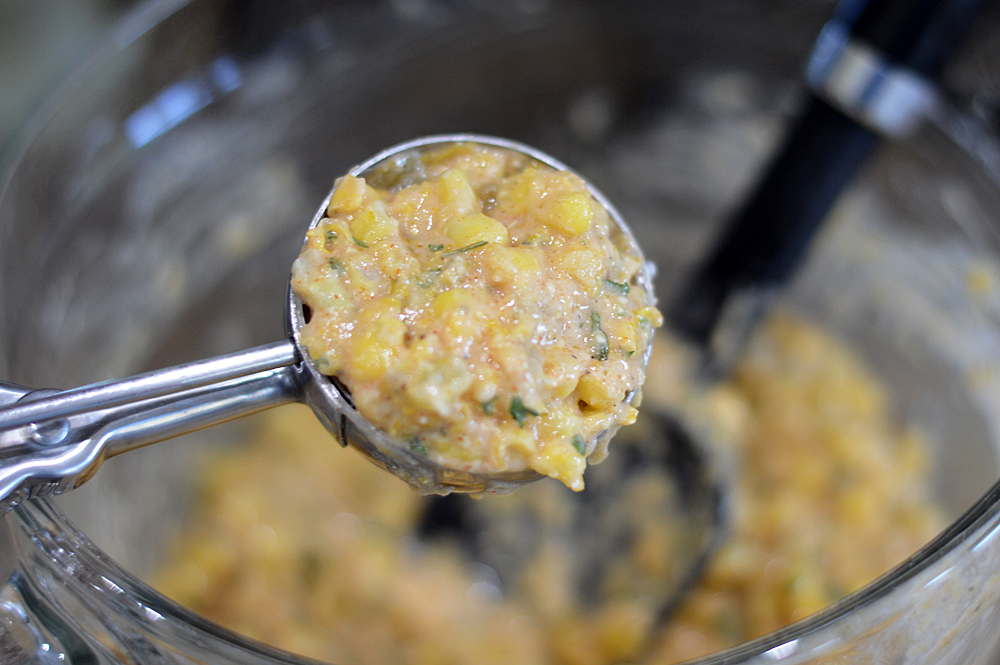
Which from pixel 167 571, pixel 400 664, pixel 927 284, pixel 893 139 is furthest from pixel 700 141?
pixel 167 571

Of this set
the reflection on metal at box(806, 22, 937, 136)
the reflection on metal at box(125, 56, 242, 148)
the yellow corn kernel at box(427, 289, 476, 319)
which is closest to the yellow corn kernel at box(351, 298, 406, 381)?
the yellow corn kernel at box(427, 289, 476, 319)

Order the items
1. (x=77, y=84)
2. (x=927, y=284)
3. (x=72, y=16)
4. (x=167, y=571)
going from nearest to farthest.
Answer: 1. (x=77, y=84)
2. (x=167, y=571)
3. (x=927, y=284)
4. (x=72, y=16)

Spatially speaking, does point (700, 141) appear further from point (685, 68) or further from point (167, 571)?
point (167, 571)

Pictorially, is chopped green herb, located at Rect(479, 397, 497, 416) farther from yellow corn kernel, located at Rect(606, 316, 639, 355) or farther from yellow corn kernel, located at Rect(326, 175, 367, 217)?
yellow corn kernel, located at Rect(326, 175, 367, 217)

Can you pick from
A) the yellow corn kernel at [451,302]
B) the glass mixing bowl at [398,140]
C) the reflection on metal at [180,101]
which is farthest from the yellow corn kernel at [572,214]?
the reflection on metal at [180,101]

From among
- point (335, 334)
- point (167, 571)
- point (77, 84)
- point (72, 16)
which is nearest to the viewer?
point (335, 334)

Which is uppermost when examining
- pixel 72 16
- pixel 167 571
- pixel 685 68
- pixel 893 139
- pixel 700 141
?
pixel 893 139
